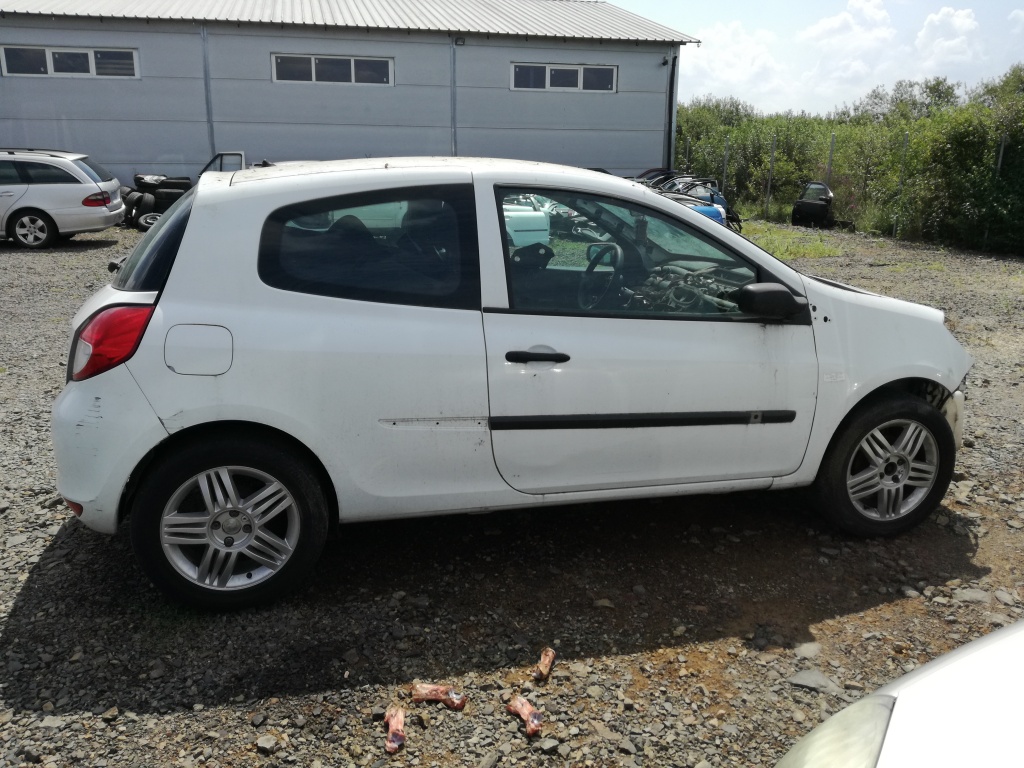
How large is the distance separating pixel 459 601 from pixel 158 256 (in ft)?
5.94

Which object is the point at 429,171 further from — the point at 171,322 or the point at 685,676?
the point at 685,676

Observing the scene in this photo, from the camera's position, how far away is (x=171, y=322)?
10.4 feet

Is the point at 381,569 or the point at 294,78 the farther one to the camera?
the point at 294,78

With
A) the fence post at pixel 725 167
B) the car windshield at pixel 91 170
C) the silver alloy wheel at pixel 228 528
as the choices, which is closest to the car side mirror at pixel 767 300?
the silver alloy wheel at pixel 228 528

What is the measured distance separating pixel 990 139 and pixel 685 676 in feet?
54.6

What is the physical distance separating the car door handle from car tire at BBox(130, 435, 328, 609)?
0.91m

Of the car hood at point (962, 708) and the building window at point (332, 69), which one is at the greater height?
the building window at point (332, 69)

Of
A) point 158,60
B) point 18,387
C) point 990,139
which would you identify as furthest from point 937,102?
point 18,387

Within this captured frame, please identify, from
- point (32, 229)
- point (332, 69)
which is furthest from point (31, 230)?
point (332, 69)

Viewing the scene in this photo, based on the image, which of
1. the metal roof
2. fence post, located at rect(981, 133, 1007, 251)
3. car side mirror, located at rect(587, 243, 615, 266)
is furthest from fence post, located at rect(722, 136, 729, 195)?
car side mirror, located at rect(587, 243, 615, 266)

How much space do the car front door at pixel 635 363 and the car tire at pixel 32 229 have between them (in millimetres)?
14196

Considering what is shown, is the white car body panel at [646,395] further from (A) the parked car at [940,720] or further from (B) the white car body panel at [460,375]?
(A) the parked car at [940,720]

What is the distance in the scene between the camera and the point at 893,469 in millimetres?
4066

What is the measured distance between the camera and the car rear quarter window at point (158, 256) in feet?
10.7
